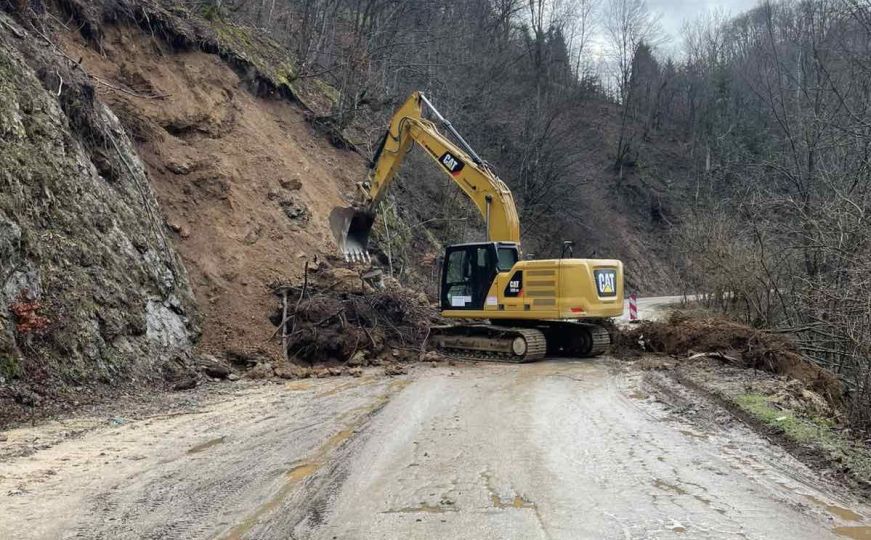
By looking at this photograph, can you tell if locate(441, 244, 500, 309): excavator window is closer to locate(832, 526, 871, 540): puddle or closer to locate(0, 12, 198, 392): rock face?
locate(0, 12, 198, 392): rock face

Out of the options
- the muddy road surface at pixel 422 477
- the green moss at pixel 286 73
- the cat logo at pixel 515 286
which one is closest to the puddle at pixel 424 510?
the muddy road surface at pixel 422 477

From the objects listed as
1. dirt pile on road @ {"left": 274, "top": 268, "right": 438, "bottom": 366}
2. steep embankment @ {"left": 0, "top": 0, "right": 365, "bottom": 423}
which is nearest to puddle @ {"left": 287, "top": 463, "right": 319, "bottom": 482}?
steep embankment @ {"left": 0, "top": 0, "right": 365, "bottom": 423}

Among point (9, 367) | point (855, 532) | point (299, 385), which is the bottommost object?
point (855, 532)

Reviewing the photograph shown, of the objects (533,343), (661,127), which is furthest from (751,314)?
(661,127)

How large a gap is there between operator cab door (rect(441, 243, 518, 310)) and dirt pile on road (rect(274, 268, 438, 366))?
948 millimetres

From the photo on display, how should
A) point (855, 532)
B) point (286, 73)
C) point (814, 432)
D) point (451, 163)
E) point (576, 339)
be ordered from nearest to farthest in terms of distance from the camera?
point (855, 532)
point (814, 432)
point (576, 339)
point (451, 163)
point (286, 73)

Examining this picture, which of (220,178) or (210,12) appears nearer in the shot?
(220,178)

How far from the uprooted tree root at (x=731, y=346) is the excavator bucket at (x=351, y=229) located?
6.28 m

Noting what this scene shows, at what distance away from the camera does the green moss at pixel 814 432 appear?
541cm

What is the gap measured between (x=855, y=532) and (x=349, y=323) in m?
9.97

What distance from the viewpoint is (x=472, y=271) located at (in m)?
13.9

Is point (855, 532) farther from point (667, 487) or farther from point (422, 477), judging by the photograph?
point (422, 477)

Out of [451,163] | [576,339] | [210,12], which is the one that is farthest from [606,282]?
[210,12]

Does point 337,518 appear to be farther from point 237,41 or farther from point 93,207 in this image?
point 237,41
